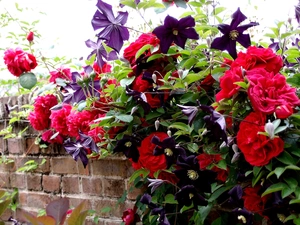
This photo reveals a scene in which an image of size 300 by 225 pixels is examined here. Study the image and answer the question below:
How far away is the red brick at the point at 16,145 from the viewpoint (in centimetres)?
168

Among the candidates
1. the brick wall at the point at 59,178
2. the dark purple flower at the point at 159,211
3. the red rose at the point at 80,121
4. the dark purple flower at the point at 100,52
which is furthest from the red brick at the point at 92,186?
the dark purple flower at the point at 100,52

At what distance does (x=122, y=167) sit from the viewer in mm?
1276

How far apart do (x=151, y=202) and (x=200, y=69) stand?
1.31 feet

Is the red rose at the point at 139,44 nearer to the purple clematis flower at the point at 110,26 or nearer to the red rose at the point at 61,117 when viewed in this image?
the purple clematis flower at the point at 110,26

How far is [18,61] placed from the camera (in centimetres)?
139

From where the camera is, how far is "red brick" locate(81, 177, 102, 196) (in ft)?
4.45

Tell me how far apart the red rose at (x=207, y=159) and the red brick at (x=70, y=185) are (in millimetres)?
683

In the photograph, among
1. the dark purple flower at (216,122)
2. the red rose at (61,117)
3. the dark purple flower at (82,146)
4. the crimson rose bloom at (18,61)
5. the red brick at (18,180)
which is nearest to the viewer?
the dark purple flower at (216,122)

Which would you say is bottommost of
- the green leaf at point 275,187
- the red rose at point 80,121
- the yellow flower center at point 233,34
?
the green leaf at point 275,187

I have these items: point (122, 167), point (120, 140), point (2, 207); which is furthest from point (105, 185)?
point (2, 207)

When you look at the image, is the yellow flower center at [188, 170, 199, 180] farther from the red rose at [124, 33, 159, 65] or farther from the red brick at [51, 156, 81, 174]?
the red brick at [51, 156, 81, 174]

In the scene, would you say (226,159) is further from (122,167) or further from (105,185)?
(105,185)

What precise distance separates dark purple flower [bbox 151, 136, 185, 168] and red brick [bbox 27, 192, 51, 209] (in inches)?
33.4

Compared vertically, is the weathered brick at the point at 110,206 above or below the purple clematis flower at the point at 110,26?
below
